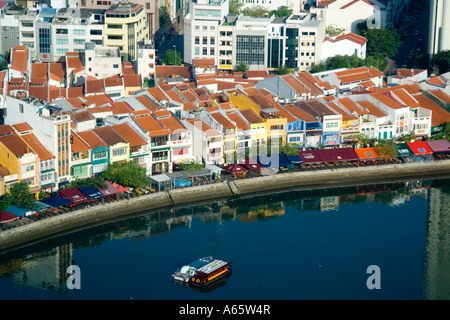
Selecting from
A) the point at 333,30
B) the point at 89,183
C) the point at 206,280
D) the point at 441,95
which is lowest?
the point at 206,280

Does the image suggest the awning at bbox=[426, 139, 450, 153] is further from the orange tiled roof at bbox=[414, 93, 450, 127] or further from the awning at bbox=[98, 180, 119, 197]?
the awning at bbox=[98, 180, 119, 197]

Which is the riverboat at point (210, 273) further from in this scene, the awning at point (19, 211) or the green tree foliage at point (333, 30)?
the green tree foliage at point (333, 30)

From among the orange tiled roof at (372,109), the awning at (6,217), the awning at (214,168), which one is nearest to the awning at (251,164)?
the awning at (214,168)

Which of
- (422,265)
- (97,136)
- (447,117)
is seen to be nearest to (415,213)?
(422,265)

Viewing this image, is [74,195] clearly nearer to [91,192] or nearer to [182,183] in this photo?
[91,192]

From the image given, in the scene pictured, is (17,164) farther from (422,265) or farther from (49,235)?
(422,265)

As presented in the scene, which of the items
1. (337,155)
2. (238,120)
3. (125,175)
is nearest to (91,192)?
(125,175)

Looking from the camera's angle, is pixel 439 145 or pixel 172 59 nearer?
pixel 439 145

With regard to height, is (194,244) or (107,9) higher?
(107,9)
